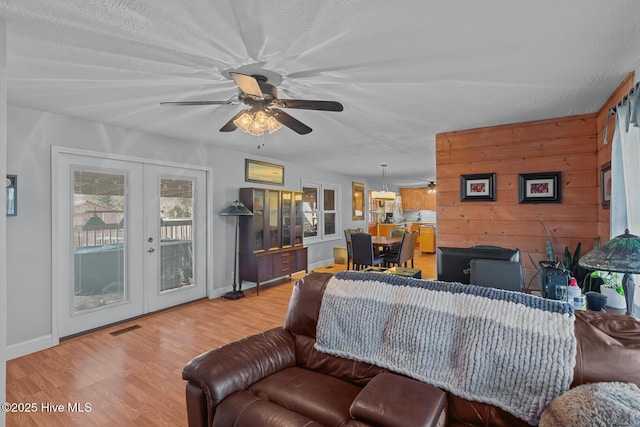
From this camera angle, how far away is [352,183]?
8.53 meters

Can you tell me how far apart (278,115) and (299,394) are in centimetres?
190

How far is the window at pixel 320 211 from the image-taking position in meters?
7.07

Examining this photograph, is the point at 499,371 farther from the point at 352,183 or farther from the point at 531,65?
the point at 352,183

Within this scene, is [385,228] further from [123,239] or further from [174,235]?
[123,239]

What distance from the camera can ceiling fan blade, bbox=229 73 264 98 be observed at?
1.86 m

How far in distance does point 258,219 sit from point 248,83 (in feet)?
11.0

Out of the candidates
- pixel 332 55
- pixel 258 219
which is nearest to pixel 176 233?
pixel 258 219

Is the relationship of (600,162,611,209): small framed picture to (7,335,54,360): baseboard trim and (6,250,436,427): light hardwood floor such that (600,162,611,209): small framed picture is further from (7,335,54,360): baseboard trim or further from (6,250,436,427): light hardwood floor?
(7,335,54,360): baseboard trim

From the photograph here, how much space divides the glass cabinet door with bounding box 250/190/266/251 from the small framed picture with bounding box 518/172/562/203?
11.7 ft

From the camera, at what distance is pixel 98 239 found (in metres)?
3.56

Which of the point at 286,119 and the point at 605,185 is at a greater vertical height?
the point at 286,119

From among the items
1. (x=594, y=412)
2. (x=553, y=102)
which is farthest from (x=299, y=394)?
(x=553, y=102)

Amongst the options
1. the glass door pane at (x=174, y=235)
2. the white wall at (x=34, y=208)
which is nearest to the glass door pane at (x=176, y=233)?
the glass door pane at (x=174, y=235)

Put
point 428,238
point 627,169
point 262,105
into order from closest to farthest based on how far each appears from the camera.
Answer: point 627,169, point 262,105, point 428,238
